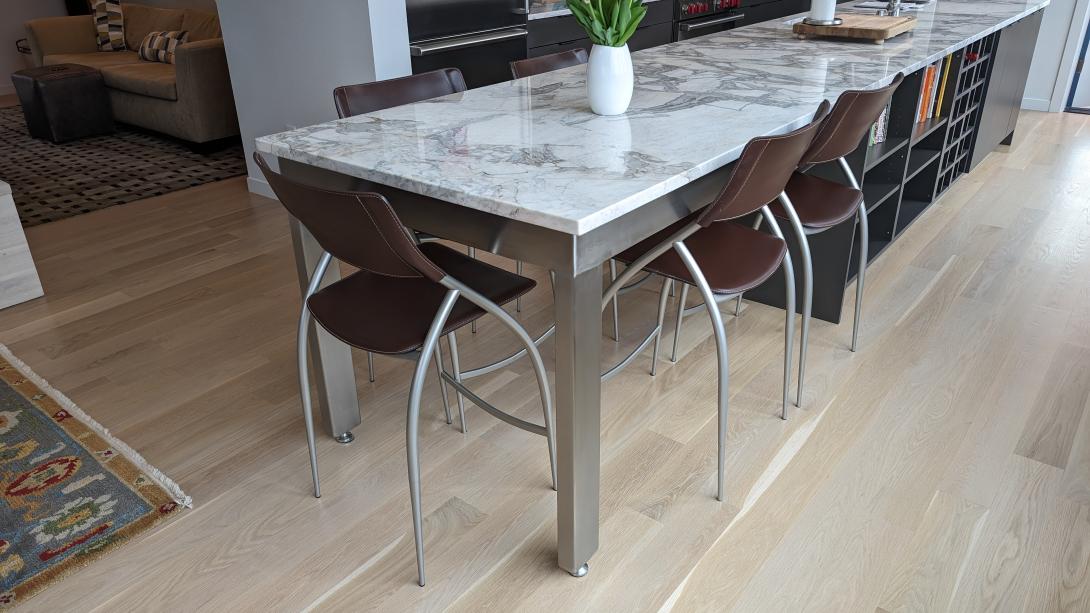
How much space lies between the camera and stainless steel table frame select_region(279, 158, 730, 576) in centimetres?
147

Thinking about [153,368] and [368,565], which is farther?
[153,368]

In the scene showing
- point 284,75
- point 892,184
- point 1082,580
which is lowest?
point 1082,580

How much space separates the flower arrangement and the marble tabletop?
0.22 m

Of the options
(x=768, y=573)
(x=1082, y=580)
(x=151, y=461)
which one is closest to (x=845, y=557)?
(x=768, y=573)

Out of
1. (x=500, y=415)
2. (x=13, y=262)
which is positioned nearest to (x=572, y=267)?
(x=500, y=415)

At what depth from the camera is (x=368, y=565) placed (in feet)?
5.98

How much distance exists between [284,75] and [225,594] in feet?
9.21

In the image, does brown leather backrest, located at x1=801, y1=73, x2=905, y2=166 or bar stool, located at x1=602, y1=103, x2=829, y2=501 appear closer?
bar stool, located at x1=602, y1=103, x2=829, y2=501

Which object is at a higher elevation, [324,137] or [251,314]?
[324,137]

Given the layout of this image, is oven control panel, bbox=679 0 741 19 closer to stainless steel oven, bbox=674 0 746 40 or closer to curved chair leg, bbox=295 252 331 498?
stainless steel oven, bbox=674 0 746 40

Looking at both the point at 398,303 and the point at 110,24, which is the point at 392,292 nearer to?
the point at 398,303

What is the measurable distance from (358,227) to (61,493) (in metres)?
1.28

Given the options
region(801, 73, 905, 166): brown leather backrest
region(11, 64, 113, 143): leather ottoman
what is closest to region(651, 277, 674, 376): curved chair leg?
region(801, 73, 905, 166): brown leather backrest

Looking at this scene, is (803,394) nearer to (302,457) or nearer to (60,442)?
(302,457)
